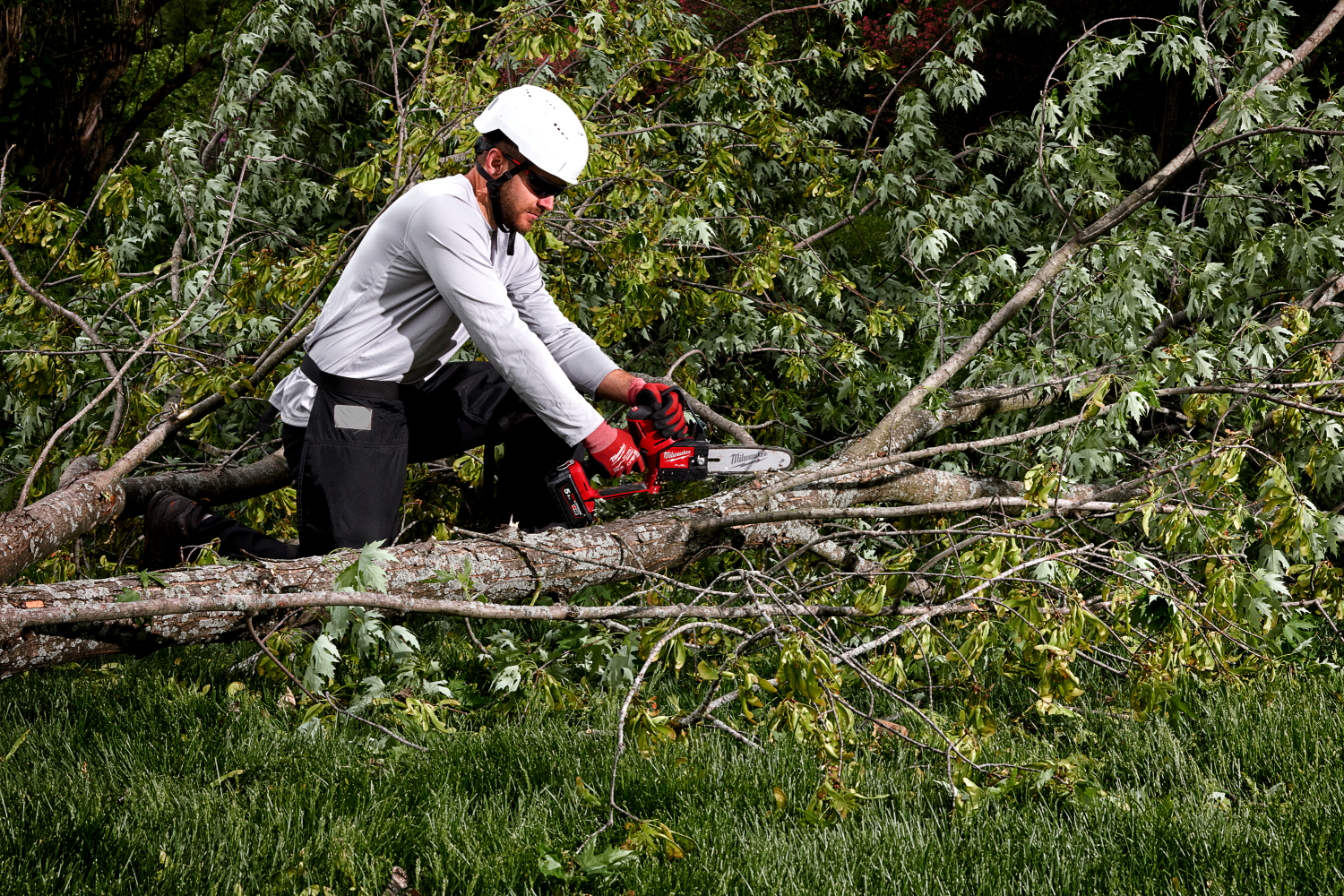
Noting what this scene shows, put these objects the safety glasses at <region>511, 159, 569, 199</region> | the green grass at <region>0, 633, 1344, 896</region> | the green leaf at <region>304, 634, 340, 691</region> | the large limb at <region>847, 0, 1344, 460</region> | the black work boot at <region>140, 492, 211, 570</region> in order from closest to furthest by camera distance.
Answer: the green grass at <region>0, 633, 1344, 896</region> < the green leaf at <region>304, 634, 340, 691</region> < the safety glasses at <region>511, 159, 569, 199</region> < the black work boot at <region>140, 492, 211, 570</region> < the large limb at <region>847, 0, 1344, 460</region>

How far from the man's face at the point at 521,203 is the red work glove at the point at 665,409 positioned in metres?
0.64

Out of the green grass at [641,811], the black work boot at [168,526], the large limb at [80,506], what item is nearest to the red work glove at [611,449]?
the green grass at [641,811]

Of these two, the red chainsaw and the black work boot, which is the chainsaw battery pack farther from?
the black work boot

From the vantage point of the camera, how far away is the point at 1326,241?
3.97 meters

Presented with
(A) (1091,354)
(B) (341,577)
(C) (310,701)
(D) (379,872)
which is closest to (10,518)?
(C) (310,701)

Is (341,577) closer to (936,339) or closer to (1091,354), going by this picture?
(936,339)

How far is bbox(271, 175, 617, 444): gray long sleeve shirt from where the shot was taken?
3.01 meters

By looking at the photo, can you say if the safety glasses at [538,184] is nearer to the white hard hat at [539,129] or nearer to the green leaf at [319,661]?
the white hard hat at [539,129]

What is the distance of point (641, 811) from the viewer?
235 cm

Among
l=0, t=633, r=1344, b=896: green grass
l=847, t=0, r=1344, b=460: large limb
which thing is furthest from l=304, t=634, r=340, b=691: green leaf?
l=847, t=0, r=1344, b=460: large limb

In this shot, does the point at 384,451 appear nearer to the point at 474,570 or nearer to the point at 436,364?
the point at 436,364

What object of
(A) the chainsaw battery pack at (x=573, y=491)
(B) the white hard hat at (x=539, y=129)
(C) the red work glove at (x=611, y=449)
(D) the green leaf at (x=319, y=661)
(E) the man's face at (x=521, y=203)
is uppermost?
(B) the white hard hat at (x=539, y=129)

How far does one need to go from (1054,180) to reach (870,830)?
4.01 metres

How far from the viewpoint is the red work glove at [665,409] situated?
10.4ft
